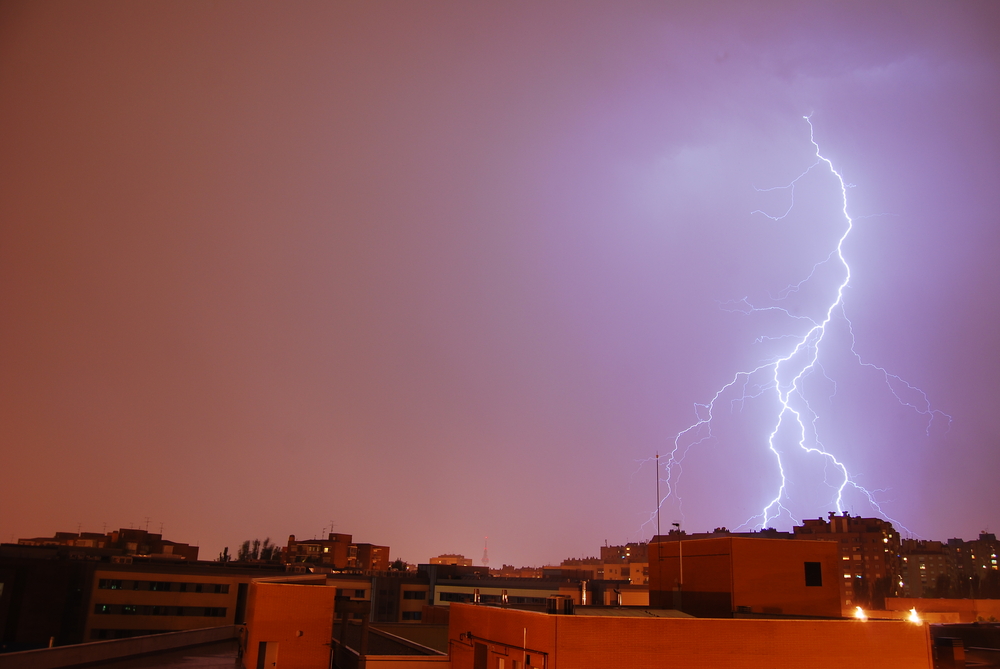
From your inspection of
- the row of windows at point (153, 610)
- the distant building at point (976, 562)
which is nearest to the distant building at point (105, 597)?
the row of windows at point (153, 610)

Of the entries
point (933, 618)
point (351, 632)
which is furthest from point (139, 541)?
point (933, 618)

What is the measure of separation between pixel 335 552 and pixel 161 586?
42.5m

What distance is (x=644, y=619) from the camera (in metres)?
13.0

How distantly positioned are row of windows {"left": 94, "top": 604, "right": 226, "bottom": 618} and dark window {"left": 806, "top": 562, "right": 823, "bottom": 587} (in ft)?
115

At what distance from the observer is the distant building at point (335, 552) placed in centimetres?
8019

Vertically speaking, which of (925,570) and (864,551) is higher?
(864,551)

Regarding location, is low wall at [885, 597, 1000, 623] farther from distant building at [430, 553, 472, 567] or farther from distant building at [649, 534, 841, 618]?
distant building at [430, 553, 472, 567]

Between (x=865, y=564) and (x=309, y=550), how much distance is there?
6222 centimetres

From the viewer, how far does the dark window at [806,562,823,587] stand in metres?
18.5

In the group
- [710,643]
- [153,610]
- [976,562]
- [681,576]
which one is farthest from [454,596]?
[976,562]

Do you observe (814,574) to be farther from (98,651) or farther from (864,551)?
(864,551)

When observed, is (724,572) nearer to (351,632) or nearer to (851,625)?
(851,625)

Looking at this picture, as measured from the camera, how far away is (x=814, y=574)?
61.0ft

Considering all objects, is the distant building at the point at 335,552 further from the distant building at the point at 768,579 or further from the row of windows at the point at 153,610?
the distant building at the point at 768,579
